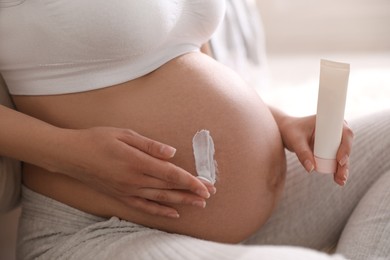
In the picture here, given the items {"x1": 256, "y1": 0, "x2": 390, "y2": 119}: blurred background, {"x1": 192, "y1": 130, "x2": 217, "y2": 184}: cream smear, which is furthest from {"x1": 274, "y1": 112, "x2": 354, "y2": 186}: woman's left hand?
{"x1": 256, "y1": 0, "x2": 390, "y2": 119}: blurred background

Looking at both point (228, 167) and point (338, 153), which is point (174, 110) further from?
point (338, 153)

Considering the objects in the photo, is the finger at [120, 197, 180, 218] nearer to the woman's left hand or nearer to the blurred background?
the woman's left hand

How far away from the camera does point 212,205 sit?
27.1 inches

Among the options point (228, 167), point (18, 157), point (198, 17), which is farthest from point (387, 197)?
point (18, 157)

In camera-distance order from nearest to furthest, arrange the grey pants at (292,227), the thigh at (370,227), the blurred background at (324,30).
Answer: the grey pants at (292,227) < the thigh at (370,227) < the blurred background at (324,30)

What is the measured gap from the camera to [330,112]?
642mm

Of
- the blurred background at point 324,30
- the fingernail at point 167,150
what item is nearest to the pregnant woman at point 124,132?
the fingernail at point 167,150

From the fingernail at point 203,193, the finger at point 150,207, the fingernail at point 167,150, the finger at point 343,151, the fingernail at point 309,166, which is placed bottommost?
the finger at point 150,207

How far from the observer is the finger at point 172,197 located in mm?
637

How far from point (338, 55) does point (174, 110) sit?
1.30 metres

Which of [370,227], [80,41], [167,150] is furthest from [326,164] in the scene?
[80,41]

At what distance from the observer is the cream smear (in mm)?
Result: 675

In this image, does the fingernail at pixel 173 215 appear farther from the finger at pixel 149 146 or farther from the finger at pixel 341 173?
the finger at pixel 341 173

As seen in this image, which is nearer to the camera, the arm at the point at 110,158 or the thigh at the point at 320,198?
the arm at the point at 110,158
